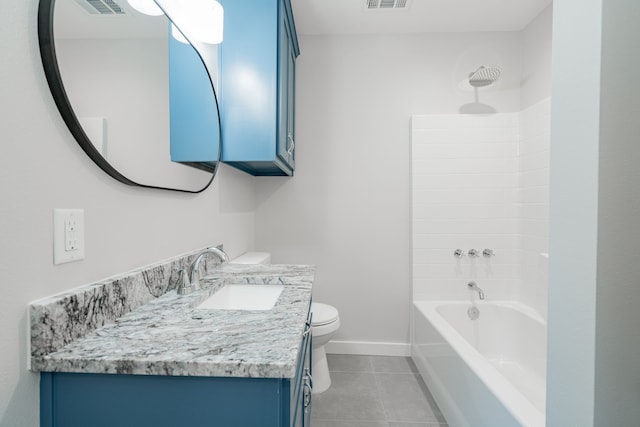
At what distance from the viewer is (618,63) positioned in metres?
0.68

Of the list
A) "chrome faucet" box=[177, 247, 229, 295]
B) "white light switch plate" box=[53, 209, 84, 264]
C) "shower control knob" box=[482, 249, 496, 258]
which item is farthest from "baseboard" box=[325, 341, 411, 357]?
"white light switch plate" box=[53, 209, 84, 264]

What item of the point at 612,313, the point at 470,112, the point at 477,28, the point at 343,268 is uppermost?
the point at 477,28

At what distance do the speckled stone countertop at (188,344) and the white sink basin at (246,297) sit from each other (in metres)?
0.22

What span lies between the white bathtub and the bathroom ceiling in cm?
213

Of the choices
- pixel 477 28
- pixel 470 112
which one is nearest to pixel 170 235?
pixel 470 112

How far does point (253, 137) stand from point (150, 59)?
0.65m

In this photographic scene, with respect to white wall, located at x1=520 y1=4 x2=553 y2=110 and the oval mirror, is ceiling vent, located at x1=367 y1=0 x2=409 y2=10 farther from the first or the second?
the oval mirror

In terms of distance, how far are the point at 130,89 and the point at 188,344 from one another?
0.78 metres

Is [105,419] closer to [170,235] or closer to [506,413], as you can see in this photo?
[170,235]

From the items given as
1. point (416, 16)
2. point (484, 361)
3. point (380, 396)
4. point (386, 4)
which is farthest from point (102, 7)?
point (380, 396)

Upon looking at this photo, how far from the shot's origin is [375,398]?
2.04 metres

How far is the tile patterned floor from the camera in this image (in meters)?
1.83

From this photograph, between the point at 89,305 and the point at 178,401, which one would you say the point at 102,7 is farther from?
the point at 178,401

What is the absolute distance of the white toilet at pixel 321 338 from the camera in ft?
6.58
